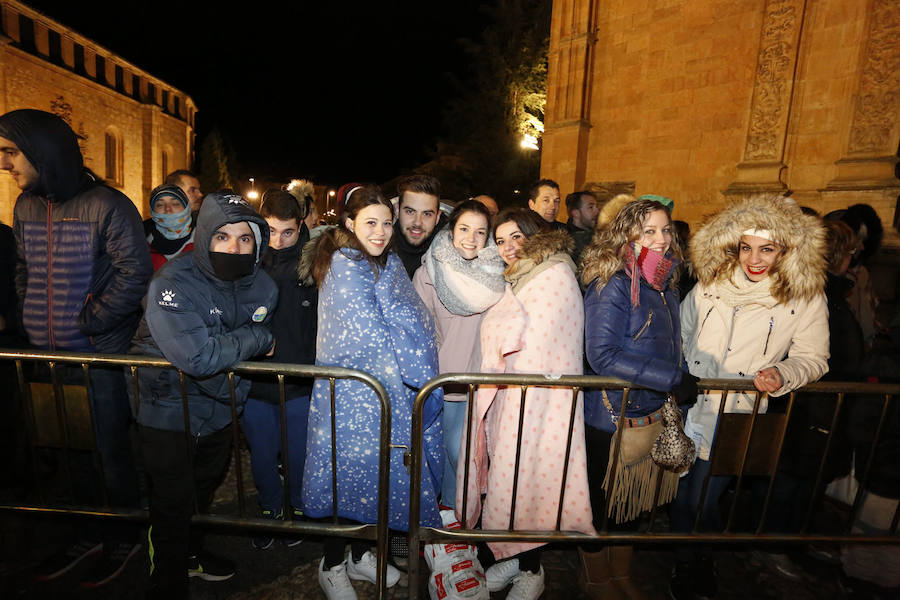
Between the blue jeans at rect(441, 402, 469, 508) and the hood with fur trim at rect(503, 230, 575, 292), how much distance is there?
932 millimetres

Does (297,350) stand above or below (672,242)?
below

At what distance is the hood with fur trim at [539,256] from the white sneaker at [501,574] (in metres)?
1.67

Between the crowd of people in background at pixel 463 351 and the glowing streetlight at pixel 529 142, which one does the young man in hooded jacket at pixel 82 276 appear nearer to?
the crowd of people in background at pixel 463 351

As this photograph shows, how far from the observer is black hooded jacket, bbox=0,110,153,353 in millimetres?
2412

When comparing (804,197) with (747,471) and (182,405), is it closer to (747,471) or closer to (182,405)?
(747,471)

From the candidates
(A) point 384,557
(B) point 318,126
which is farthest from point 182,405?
(B) point 318,126

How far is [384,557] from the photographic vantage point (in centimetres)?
234

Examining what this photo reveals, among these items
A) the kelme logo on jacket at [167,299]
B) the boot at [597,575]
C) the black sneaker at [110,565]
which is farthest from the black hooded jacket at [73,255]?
the boot at [597,575]

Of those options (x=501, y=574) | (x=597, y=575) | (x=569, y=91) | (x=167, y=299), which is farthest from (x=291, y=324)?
(x=569, y=91)

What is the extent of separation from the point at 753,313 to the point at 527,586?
79.8 inches

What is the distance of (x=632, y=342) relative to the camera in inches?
90.5

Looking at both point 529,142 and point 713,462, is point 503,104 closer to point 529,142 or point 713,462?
point 529,142

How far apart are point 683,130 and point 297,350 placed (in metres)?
9.36

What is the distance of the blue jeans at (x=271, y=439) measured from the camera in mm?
2871
